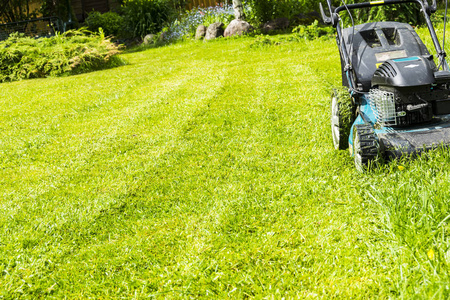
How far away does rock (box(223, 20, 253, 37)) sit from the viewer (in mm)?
11992

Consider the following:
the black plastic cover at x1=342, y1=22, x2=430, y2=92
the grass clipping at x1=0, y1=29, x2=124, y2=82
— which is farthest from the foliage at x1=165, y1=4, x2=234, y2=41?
the black plastic cover at x1=342, y1=22, x2=430, y2=92

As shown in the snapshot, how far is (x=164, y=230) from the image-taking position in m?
2.77

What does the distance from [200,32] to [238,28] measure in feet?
4.98

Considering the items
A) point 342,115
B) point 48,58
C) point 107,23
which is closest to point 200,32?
point 107,23

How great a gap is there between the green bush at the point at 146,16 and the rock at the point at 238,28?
12.5ft

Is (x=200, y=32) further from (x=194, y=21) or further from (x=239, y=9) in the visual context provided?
(x=239, y=9)

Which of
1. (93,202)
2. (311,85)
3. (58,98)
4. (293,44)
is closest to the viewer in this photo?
(93,202)

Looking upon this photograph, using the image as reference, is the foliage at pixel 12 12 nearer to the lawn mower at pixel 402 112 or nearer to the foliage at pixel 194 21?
the foliage at pixel 194 21

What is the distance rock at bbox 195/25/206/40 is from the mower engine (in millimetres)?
10590

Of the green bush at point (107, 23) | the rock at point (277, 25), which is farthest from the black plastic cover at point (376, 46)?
the green bush at point (107, 23)

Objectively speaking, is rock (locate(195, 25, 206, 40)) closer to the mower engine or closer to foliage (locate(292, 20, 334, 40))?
foliage (locate(292, 20, 334, 40))

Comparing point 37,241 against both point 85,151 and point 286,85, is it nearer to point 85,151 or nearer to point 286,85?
point 85,151

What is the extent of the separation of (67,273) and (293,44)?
8204mm

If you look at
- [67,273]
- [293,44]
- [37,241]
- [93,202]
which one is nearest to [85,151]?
[93,202]
